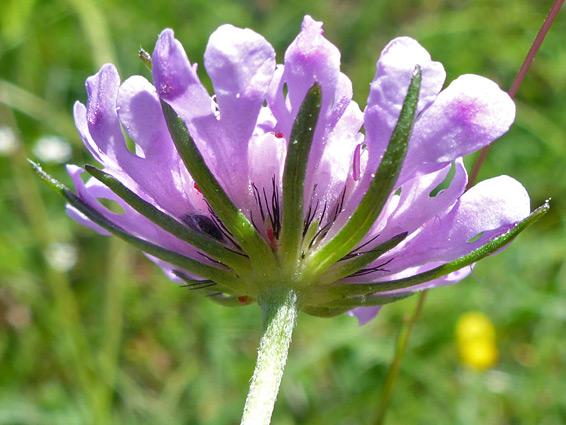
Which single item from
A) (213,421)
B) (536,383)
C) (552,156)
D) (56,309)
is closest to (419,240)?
(213,421)

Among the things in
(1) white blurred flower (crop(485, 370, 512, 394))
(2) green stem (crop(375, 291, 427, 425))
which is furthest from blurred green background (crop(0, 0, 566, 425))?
(2) green stem (crop(375, 291, 427, 425))

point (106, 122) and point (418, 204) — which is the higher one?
point (106, 122)

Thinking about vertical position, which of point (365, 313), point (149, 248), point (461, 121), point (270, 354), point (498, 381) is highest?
point (461, 121)

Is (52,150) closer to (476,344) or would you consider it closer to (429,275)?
(476,344)

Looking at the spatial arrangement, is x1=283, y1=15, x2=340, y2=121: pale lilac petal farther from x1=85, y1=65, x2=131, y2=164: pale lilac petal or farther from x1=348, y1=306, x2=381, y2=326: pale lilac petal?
x1=348, y1=306, x2=381, y2=326: pale lilac petal

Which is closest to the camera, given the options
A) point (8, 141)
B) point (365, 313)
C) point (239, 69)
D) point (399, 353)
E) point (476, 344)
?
point (239, 69)

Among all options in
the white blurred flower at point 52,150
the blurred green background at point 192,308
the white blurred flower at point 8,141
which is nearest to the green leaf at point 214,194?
the blurred green background at point 192,308

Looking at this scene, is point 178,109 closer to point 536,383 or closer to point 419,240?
point 419,240

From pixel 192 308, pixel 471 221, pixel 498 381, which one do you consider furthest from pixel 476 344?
pixel 471 221
